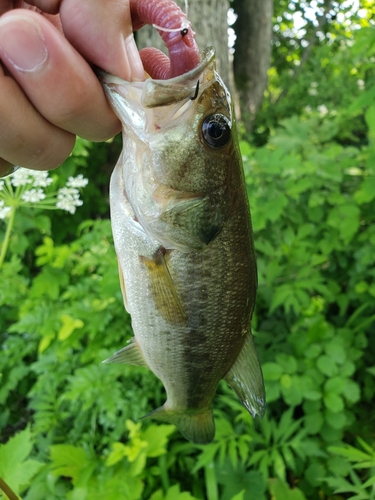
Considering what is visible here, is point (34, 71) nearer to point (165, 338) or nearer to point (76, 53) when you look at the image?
point (76, 53)

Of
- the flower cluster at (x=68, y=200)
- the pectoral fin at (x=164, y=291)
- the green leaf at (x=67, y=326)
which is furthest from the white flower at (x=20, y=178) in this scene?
the pectoral fin at (x=164, y=291)

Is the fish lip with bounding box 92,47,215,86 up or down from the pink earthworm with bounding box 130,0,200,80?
down

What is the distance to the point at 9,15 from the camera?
68cm

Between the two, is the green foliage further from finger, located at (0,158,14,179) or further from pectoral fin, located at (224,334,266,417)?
finger, located at (0,158,14,179)

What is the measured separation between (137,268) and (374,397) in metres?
2.34

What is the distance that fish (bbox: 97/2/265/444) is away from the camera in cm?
82

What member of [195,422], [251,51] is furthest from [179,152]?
[251,51]

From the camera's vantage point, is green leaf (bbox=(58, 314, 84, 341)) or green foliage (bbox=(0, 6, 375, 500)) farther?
green leaf (bbox=(58, 314, 84, 341))

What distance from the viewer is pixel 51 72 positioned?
2.35 ft

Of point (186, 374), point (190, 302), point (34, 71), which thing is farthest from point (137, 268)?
point (34, 71)

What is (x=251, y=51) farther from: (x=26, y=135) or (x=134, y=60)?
(x=26, y=135)

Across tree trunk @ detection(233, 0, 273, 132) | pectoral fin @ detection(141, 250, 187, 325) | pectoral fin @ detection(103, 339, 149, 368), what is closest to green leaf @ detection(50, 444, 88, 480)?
pectoral fin @ detection(103, 339, 149, 368)

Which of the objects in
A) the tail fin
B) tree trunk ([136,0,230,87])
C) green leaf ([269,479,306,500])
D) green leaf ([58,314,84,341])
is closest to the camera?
the tail fin

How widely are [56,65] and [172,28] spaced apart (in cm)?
24
